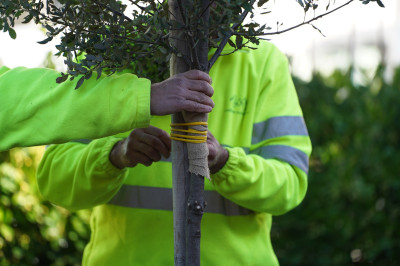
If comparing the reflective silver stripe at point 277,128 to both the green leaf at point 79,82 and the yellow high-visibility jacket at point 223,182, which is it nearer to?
the yellow high-visibility jacket at point 223,182

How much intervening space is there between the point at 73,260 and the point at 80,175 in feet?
6.39

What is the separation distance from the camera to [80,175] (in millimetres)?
2244

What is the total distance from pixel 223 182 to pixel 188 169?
0.38 m

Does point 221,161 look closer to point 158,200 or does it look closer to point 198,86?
point 158,200

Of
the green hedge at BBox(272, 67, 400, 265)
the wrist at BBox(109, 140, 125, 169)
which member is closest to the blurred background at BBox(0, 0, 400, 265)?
the green hedge at BBox(272, 67, 400, 265)

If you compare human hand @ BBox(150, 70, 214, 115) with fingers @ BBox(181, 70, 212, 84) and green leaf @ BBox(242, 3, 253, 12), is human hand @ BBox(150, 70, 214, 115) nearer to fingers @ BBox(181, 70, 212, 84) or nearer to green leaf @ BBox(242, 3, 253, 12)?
fingers @ BBox(181, 70, 212, 84)

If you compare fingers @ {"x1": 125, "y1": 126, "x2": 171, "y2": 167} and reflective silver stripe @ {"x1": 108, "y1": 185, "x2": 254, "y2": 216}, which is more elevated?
fingers @ {"x1": 125, "y1": 126, "x2": 171, "y2": 167}

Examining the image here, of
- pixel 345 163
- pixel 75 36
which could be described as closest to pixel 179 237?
pixel 75 36

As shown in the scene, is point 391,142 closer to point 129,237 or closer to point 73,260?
point 73,260

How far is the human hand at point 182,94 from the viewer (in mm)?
1708

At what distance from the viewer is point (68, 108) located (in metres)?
1.77

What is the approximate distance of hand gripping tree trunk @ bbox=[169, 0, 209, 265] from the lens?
1.76m

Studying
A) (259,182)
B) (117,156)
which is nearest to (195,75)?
(117,156)

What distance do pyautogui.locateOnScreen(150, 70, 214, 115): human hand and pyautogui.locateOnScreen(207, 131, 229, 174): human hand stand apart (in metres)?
0.29
